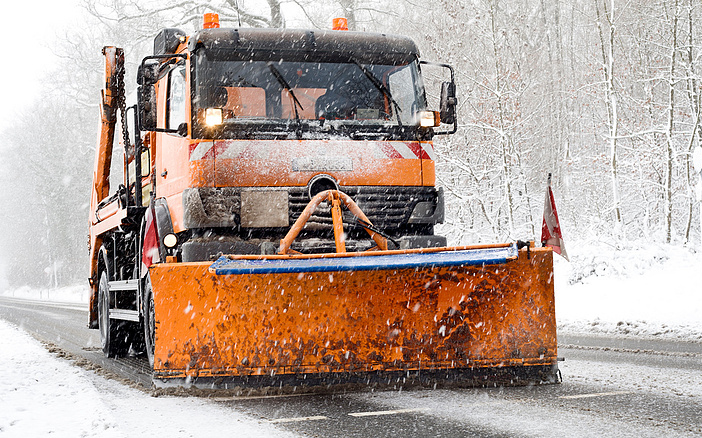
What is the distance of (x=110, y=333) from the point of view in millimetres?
A: 8945

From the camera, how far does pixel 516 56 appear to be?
18.8 meters

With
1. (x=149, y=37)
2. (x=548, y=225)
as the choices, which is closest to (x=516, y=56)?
(x=149, y=37)

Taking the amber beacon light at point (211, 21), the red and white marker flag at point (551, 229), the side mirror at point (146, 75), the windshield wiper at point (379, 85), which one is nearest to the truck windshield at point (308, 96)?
the windshield wiper at point (379, 85)

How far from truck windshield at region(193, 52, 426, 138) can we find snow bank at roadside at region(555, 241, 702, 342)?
4343mm

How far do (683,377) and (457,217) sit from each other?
1478 cm

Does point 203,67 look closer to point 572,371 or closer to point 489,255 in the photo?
point 489,255

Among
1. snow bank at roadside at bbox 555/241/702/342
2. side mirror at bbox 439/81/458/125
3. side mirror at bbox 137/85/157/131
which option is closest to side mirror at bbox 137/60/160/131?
side mirror at bbox 137/85/157/131

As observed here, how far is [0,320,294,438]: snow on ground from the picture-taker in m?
4.46

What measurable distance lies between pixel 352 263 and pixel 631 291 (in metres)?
9.05

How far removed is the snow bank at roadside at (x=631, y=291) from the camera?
1005cm

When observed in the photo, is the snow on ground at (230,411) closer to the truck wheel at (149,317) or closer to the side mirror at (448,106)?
the truck wheel at (149,317)

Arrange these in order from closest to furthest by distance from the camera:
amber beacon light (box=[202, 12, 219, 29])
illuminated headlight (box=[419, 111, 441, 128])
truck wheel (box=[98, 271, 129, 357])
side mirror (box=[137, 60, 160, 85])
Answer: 1. side mirror (box=[137, 60, 160, 85])
2. illuminated headlight (box=[419, 111, 441, 128])
3. amber beacon light (box=[202, 12, 219, 29])
4. truck wheel (box=[98, 271, 129, 357])

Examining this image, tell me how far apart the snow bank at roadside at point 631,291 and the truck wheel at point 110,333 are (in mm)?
5504

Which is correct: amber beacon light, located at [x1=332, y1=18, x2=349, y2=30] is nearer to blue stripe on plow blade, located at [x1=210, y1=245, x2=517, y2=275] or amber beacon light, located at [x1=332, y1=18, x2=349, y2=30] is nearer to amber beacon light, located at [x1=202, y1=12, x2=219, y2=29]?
amber beacon light, located at [x1=202, y1=12, x2=219, y2=29]
